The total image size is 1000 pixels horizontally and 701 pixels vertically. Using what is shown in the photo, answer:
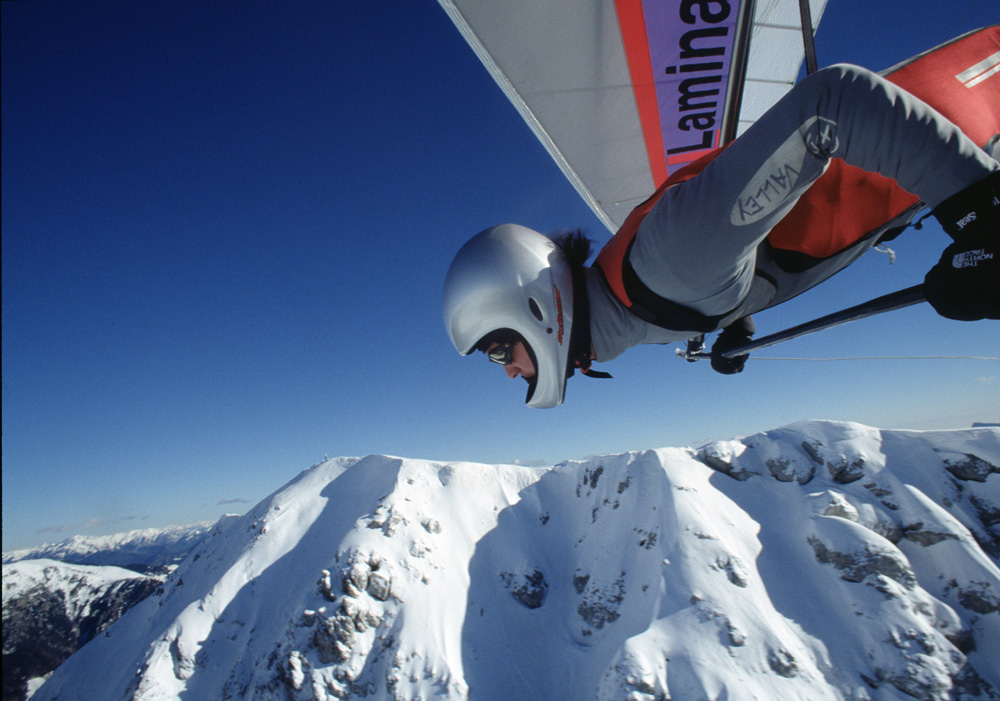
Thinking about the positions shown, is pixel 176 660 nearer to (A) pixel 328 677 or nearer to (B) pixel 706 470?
(A) pixel 328 677

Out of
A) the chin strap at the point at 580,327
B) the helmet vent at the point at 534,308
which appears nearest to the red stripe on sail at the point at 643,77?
the chin strap at the point at 580,327

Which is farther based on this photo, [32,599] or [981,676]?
[32,599]

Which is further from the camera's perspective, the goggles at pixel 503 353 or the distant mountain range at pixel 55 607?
the distant mountain range at pixel 55 607

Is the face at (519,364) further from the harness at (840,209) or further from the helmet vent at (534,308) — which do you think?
the harness at (840,209)

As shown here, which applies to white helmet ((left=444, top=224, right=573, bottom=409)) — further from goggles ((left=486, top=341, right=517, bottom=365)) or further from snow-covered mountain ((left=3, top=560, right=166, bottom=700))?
snow-covered mountain ((left=3, top=560, right=166, bottom=700))

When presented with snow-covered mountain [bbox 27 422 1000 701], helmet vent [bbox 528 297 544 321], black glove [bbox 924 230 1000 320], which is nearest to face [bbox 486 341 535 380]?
helmet vent [bbox 528 297 544 321]

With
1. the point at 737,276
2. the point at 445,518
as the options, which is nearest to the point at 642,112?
the point at 737,276

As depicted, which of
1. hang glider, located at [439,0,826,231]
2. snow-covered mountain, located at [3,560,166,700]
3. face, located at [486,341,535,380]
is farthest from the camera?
snow-covered mountain, located at [3,560,166,700]
